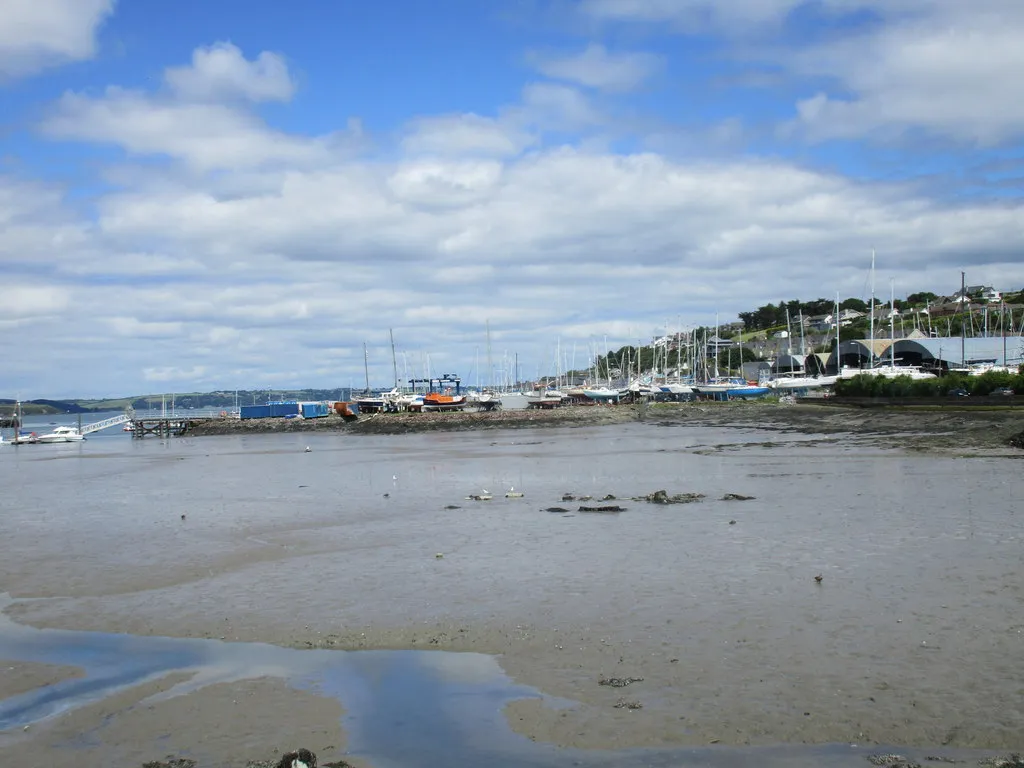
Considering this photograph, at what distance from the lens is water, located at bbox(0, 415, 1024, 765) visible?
9844 mm

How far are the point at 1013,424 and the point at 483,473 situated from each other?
1055 inches

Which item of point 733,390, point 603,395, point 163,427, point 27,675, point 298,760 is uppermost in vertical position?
point 733,390

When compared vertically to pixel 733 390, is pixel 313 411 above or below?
below

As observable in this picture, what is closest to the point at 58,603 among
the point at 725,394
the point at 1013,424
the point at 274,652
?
the point at 274,652

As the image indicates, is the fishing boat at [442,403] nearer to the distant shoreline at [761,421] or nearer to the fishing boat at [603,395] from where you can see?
the distant shoreline at [761,421]

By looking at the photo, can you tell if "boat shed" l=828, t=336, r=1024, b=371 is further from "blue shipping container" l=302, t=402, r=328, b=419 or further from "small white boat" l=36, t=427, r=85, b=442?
"small white boat" l=36, t=427, r=85, b=442

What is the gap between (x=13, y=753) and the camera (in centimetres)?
898

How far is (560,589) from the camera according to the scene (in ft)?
50.2

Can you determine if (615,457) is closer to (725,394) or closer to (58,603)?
Result: (58,603)

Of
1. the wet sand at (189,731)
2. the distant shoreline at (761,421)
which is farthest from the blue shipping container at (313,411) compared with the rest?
the wet sand at (189,731)

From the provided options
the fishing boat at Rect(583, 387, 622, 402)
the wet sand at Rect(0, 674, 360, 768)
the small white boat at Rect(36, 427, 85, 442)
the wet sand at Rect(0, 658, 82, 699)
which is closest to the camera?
the wet sand at Rect(0, 674, 360, 768)

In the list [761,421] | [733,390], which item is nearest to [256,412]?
[733,390]

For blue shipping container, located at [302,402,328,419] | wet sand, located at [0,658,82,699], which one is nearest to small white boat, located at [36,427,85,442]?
blue shipping container, located at [302,402,328,419]

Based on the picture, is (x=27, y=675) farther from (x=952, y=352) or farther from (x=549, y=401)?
(x=952, y=352)
